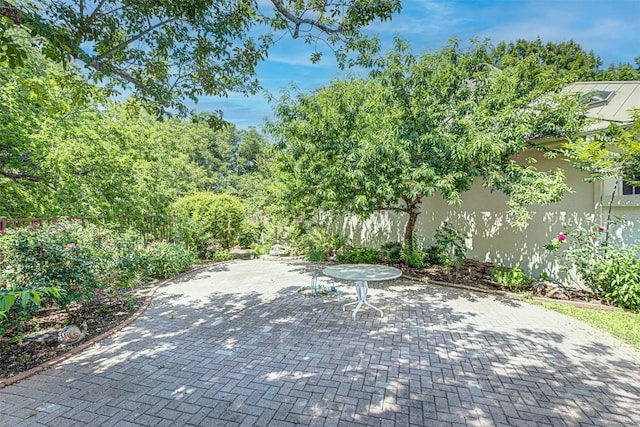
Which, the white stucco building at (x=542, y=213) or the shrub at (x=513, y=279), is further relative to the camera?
the shrub at (x=513, y=279)

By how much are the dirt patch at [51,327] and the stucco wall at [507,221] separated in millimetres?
7789

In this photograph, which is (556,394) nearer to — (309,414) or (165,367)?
(309,414)

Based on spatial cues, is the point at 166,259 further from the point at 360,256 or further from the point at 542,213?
the point at 542,213

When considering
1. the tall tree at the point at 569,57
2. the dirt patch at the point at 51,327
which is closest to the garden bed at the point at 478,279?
the dirt patch at the point at 51,327

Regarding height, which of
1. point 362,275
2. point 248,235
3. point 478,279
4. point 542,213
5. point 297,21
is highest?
point 297,21

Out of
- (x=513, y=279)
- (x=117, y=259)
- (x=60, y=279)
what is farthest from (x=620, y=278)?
(x=60, y=279)

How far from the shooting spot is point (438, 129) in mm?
6078

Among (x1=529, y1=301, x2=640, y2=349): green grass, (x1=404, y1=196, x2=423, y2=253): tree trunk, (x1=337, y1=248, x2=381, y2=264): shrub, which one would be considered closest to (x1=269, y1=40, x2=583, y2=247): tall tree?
(x1=404, y1=196, x2=423, y2=253): tree trunk

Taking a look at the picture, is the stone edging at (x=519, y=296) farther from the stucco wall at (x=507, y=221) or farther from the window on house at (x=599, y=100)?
the window on house at (x=599, y=100)

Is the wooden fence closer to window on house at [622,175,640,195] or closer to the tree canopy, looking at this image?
the tree canopy

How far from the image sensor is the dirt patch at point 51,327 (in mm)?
3781

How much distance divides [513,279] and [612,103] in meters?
4.75

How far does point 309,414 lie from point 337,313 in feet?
8.75

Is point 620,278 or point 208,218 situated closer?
point 620,278
